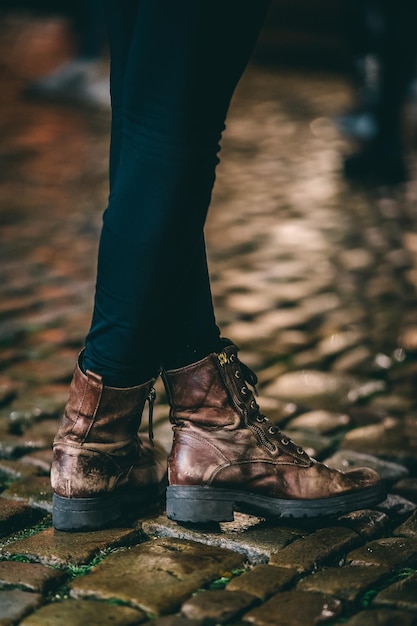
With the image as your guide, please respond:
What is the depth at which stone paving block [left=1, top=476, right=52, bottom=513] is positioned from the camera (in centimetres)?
200

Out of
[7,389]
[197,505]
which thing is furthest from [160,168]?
[7,389]

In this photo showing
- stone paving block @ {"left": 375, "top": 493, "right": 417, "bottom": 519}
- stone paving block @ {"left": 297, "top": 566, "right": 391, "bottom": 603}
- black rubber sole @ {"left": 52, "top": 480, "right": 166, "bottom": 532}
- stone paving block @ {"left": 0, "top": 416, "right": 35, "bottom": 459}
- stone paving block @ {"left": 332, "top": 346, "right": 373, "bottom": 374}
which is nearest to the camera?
stone paving block @ {"left": 297, "top": 566, "right": 391, "bottom": 603}

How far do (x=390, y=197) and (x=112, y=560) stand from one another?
4.18 metres

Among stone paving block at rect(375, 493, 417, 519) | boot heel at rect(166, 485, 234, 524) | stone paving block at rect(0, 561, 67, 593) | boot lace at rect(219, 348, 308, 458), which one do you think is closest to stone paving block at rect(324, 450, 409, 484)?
stone paving block at rect(375, 493, 417, 519)

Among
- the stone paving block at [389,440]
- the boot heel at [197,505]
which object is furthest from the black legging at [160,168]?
the stone paving block at [389,440]

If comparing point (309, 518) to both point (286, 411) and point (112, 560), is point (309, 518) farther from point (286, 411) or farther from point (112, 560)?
point (286, 411)

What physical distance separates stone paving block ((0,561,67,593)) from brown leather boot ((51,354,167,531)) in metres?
0.15

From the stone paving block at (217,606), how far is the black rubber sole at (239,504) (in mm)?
264

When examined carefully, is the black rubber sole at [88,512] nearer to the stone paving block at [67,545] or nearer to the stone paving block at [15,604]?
the stone paving block at [67,545]

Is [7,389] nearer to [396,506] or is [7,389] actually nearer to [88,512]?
[88,512]

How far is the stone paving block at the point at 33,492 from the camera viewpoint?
2.00 meters

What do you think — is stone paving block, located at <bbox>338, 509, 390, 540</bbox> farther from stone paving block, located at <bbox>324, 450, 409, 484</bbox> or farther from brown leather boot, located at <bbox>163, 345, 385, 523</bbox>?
stone paving block, located at <bbox>324, 450, 409, 484</bbox>

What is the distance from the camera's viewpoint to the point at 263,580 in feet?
5.38

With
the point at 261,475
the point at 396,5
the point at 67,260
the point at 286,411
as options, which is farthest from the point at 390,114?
the point at 261,475
